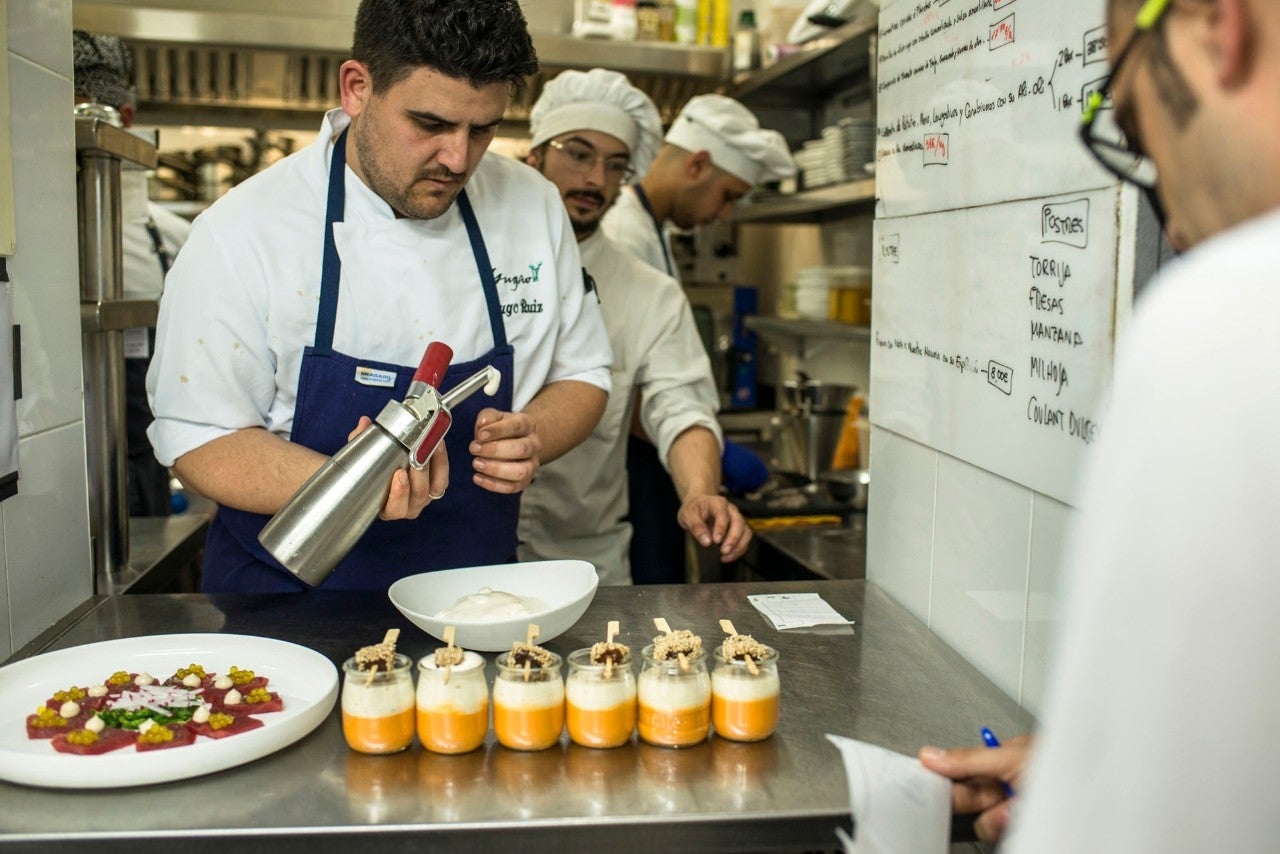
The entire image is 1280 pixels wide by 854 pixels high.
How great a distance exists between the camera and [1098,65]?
3.94 ft

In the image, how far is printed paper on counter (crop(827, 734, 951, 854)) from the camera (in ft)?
3.39

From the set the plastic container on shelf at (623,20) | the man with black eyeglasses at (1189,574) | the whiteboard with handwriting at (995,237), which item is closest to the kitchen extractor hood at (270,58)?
the plastic container on shelf at (623,20)

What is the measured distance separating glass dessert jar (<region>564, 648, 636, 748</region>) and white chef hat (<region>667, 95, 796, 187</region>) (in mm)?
2519

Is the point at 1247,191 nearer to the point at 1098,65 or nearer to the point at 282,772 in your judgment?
the point at 1098,65

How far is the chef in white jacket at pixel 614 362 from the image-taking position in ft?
8.76

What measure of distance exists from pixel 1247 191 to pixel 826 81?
3.89 meters

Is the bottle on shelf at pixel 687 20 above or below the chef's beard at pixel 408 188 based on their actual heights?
above

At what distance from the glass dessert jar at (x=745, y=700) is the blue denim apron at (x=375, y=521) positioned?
2.48ft

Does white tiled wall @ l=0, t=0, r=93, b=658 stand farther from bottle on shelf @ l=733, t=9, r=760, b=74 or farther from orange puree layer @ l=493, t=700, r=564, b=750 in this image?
bottle on shelf @ l=733, t=9, r=760, b=74

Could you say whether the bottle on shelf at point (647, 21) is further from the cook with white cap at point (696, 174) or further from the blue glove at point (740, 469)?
the blue glove at point (740, 469)

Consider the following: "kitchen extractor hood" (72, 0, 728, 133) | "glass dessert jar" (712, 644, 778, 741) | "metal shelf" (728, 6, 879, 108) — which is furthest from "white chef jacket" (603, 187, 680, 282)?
"glass dessert jar" (712, 644, 778, 741)

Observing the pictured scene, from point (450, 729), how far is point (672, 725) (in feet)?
0.78

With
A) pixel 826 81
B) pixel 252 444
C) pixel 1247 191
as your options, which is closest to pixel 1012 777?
pixel 1247 191

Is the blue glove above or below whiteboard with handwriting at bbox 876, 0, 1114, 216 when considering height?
below
